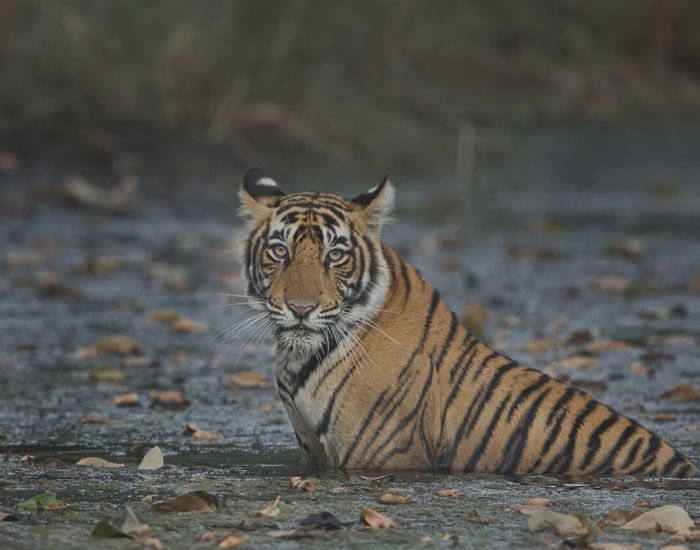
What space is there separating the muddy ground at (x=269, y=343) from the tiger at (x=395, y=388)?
5.7 inches

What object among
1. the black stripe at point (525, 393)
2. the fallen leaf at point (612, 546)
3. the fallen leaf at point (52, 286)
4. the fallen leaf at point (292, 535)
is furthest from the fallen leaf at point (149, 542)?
the fallen leaf at point (52, 286)

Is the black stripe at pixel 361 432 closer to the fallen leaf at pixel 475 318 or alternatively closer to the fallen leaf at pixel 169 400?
the fallen leaf at pixel 169 400

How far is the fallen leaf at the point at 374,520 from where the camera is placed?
15.4ft

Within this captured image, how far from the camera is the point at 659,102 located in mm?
24688

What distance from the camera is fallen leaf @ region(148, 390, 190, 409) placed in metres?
7.43

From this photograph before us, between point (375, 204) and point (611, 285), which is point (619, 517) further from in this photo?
point (611, 285)

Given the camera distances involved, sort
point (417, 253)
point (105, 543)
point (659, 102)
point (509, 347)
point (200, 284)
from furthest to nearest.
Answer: point (659, 102)
point (417, 253)
point (200, 284)
point (509, 347)
point (105, 543)

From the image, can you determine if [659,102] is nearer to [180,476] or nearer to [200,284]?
[200,284]

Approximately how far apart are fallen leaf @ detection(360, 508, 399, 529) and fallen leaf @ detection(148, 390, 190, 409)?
9.32 feet

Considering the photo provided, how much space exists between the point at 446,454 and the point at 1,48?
10.8m

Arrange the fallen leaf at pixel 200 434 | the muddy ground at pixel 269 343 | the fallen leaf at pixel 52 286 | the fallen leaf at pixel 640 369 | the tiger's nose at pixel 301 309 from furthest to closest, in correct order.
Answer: the fallen leaf at pixel 52 286, the fallen leaf at pixel 640 369, the fallen leaf at pixel 200 434, the tiger's nose at pixel 301 309, the muddy ground at pixel 269 343

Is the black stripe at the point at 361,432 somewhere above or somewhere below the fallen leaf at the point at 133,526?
above

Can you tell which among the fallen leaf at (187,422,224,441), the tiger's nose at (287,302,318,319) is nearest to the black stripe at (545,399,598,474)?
the tiger's nose at (287,302,318,319)

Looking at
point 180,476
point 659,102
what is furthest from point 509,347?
point 659,102
